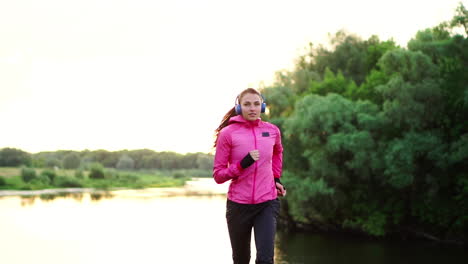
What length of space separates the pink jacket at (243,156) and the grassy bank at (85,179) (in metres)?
94.6

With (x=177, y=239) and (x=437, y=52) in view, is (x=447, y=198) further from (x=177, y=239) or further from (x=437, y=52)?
(x=177, y=239)

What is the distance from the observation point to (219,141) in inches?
183

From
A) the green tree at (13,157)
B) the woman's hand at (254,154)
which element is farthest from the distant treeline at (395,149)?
the green tree at (13,157)

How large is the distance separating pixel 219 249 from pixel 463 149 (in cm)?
1164

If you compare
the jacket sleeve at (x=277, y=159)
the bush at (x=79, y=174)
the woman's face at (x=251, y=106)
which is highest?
the woman's face at (x=251, y=106)

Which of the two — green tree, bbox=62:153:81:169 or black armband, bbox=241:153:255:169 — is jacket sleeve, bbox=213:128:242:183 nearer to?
black armband, bbox=241:153:255:169

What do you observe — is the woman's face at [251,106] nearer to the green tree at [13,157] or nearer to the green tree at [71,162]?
the green tree at [13,157]

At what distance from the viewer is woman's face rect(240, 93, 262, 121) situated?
463 centimetres

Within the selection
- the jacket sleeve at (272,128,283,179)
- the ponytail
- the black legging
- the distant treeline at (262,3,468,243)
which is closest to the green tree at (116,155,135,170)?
the distant treeline at (262,3,468,243)

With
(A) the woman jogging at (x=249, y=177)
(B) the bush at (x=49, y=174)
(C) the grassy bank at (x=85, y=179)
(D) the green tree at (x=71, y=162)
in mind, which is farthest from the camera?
Answer: (D) the green tree at (x=71, y=162)

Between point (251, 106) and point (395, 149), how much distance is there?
21.1 m

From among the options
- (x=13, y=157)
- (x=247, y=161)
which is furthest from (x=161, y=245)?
(x=13, y=157)

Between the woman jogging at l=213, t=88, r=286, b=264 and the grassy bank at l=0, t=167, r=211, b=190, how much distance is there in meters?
94.6

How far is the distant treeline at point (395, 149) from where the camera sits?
2480cm
